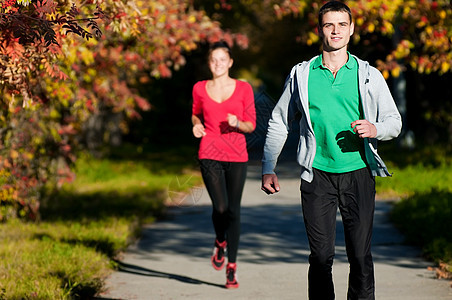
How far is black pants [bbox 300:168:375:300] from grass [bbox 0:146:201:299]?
1910 millimetres

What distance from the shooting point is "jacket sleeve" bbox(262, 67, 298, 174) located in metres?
4.84

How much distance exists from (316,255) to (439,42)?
7.97 m

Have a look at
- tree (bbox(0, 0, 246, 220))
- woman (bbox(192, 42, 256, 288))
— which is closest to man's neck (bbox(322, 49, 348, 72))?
tree (bbox(0, 0, 246, 220))

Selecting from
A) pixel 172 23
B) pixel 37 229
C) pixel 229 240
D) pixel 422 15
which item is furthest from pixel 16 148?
pixel 422 15

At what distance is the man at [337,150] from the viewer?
4676 millimetres

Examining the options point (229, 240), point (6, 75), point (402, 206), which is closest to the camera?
point (6, 75)

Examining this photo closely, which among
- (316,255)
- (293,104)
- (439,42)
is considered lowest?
(316,255)

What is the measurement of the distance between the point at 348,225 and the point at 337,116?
63 cm

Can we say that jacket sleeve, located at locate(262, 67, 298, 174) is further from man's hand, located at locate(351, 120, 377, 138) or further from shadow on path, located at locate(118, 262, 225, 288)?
shadow on path, located at locate(118, 262, 225, 288)

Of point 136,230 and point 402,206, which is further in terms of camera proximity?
point 402,206

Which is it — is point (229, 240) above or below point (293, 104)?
below

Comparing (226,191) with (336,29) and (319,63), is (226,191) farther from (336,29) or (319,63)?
(336,29)

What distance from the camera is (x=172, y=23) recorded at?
36.3 feet

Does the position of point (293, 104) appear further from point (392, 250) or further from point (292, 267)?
point (392, 250)
